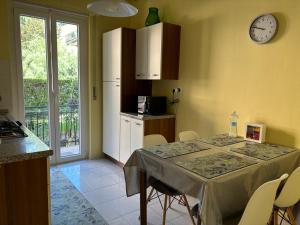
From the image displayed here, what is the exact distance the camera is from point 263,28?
7.43 ft

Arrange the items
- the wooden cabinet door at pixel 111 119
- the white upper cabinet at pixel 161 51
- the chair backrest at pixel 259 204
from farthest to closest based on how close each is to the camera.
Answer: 1. the wooden cabinet door at pixel 111 119
2. the white upper cabinet at pixel 161 51
3. the chair backrest at pixel 259 204

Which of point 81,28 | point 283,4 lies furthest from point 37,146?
point 81,28

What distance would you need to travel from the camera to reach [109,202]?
2.64 m

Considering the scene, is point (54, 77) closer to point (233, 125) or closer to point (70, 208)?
point (70, 208)

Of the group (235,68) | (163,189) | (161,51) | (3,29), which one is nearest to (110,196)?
(163,189)

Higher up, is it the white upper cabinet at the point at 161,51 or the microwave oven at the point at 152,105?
the white upper cabinet at the point at 161,51

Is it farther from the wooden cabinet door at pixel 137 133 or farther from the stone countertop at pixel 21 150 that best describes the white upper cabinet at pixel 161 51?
the stone countertop at pixel 21 150

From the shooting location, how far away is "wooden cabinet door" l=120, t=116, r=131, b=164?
3.41 meters

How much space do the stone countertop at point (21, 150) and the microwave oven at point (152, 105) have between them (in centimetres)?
178

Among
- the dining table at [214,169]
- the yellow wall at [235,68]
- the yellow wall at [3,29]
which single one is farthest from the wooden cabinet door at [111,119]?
the dining table at [214,169]

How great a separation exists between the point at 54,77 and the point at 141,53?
137 centimetres

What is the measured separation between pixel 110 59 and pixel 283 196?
2921mm

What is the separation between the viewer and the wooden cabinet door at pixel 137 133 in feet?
10.2

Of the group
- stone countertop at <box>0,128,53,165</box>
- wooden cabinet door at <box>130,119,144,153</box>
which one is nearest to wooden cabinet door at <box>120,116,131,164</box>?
wooden cabinet door at <box>130,119,144,153</box>
